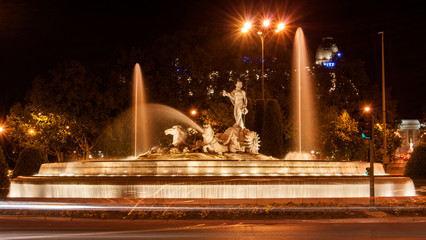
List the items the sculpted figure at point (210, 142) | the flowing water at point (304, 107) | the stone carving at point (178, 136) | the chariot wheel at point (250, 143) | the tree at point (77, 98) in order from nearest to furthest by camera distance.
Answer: the sculpted figure at point (210, 142) < the stone carving at point (178, 136) < the chariot wheel at point (250, 143) < the flowing water at point (304, 107) < the tree at point (77, 98)

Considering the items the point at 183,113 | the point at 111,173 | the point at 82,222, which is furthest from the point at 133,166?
the point at 183,113

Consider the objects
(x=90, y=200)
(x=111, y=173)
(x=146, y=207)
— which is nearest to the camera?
(x=146, y=207)

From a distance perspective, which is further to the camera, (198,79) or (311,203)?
(198,79)

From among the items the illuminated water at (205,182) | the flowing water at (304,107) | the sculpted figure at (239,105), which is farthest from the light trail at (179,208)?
the flowing water at (304,107)

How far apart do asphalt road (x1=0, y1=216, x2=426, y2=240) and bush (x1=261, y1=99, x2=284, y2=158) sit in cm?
2430

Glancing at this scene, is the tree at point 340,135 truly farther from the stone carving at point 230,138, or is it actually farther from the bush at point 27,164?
the bush at point 27,164

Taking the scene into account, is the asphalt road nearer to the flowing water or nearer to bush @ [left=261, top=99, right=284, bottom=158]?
bush @ [left=261, top=99, right=284, bottom=158]

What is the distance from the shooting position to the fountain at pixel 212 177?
19.0 metres

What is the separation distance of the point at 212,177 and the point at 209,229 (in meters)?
7.37

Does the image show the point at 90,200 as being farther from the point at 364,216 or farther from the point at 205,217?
the point at 364,216

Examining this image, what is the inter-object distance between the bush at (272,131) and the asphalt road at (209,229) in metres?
24.3

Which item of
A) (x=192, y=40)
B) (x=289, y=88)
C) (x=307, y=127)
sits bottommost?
(x=307, y=127)

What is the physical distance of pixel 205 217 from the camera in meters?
14.7

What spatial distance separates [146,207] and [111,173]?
6.67 metres
